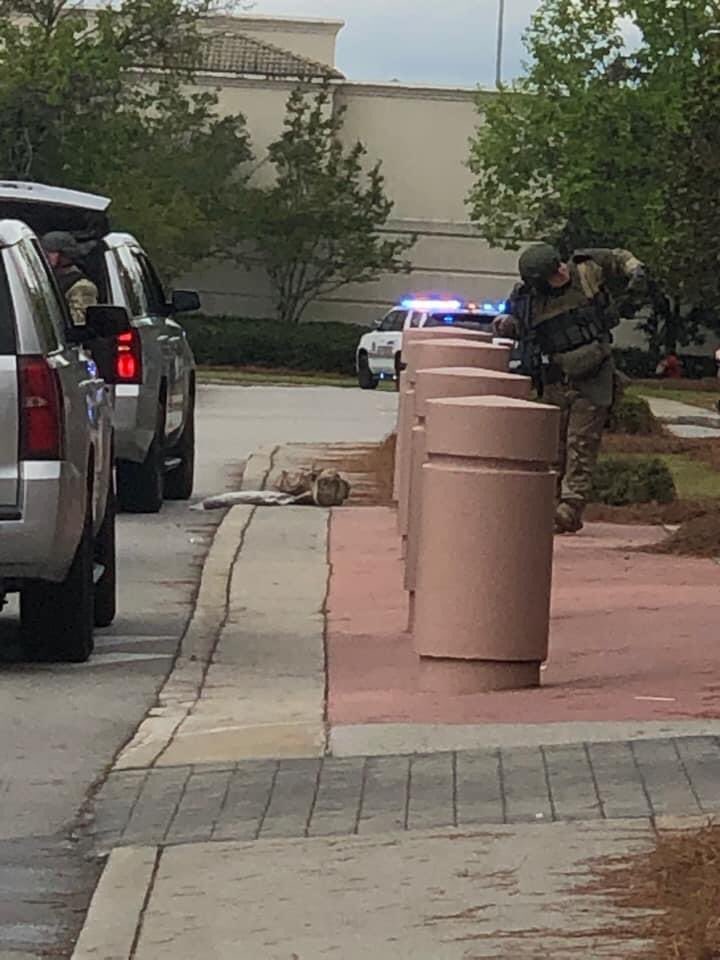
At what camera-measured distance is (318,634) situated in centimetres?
1171

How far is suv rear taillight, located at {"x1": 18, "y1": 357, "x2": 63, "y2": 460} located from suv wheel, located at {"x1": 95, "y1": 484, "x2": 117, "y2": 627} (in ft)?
6.05

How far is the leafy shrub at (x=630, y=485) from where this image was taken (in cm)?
1748

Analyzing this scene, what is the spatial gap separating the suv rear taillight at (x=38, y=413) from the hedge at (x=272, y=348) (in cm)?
4441

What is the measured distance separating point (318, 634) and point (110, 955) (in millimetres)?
5970

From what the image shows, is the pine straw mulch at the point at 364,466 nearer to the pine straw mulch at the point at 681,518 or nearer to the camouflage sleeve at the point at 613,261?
the pine straw mulch at the point at 681,518

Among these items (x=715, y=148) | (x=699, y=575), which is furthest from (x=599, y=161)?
(x=699, y=575)

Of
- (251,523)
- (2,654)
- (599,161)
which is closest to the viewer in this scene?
(2,654)

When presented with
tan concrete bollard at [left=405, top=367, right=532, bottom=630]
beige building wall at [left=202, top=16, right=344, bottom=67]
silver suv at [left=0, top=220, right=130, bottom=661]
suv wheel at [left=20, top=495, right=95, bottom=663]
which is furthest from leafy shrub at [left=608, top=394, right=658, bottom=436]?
beige building wall at [left=202, top=16, right=344, bottom=67]

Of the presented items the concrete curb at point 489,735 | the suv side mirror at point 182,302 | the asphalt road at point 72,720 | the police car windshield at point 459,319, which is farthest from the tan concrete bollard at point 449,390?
the police car windshield at point 459,319

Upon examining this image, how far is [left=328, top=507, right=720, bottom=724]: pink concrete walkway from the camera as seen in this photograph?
886 centimetres

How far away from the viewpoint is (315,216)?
55.2 meters

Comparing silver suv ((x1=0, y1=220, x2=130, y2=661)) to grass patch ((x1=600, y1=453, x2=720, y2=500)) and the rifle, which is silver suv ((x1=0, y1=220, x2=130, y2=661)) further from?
grass patch ((x1=600, y1=453, x2=720, y2=500))

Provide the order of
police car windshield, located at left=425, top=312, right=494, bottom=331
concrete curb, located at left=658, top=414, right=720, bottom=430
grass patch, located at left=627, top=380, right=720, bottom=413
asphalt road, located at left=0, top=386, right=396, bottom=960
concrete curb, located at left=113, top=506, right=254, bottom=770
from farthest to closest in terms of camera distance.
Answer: grass patch, located at left=627, top=380, right=720, bottom=413 → police car windshield, located at left=425, top=312, right=494, bottom=331 → concrete curb, located at left=658, top=414, right=720, bottom=430 → concrete curb, located at left=113, top=506, right=254, bottom=770 → asphalt road, located at left=0, top=386, right=396, bottom=960

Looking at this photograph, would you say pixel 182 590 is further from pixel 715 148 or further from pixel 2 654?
pixel 715 148
